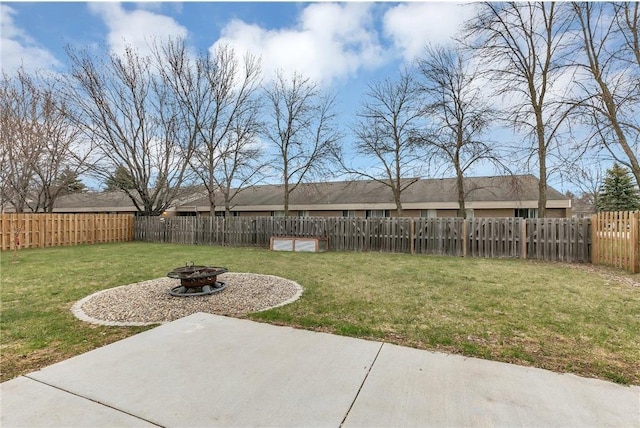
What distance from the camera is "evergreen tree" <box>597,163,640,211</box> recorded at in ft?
86.1

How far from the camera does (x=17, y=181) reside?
1730 cm

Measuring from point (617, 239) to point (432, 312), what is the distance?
771cm

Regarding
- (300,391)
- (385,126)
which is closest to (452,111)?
(385,126)

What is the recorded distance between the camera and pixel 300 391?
2.49 metres

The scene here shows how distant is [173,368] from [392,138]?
17000 mm

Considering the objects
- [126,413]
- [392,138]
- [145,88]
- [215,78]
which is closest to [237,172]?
[215,78]

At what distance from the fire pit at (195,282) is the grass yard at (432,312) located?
150 centimetres

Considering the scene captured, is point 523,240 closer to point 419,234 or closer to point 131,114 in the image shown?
point 419,234

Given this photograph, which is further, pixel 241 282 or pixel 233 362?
pixel 241 282

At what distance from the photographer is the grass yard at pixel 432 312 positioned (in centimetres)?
326

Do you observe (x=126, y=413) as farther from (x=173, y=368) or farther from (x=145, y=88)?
(x=145, y=88)

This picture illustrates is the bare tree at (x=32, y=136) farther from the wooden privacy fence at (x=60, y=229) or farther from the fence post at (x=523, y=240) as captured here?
the fence post at (x=523, y=240)

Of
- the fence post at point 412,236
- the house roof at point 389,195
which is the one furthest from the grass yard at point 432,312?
the house roof at point 389,195

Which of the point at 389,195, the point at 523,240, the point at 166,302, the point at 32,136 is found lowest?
the point at 166,302
